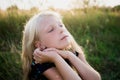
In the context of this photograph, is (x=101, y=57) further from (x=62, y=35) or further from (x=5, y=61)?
(x=62, y=35)

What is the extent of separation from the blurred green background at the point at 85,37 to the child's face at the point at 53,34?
1753mm

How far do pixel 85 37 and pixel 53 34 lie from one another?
2828mm

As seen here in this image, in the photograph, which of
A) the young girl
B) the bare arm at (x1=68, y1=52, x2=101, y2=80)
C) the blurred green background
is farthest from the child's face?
the blurred green background

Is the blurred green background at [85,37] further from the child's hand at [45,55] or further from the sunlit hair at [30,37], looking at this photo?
the child's hand at [45,55]

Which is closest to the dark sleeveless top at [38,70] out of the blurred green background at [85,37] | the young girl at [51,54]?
the young girl at [51,54]

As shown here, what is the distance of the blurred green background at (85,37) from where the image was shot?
15.9 ft

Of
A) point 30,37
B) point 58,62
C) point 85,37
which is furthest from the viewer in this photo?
point 85,37

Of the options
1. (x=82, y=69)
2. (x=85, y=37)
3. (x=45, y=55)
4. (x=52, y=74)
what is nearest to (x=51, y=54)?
(x=45, y=55)

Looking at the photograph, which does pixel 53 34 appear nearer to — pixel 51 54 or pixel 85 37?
pixel 51 54

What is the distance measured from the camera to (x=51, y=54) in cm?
292

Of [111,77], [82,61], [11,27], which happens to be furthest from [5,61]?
[82,61]

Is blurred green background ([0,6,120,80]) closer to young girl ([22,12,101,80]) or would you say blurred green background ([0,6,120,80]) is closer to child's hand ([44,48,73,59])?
young girl ([22,12,101,80])

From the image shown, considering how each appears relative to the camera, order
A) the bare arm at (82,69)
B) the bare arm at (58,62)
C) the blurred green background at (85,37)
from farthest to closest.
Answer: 1. the blurred green background at (85,37)
2. the bare arm at (82,69)
3. the bare arm at (58,62)

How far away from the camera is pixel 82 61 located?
3.09m
